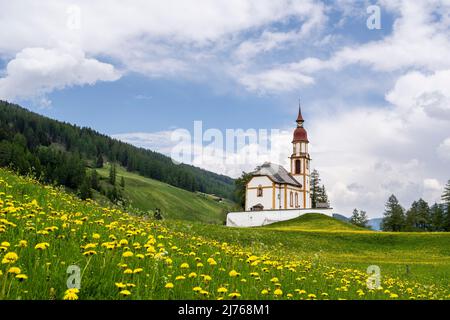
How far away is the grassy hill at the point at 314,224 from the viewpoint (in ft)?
216

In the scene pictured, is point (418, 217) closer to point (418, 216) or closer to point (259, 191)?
point (418, 216)

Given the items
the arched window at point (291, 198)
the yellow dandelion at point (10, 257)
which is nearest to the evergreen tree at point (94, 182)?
the arched window at point (291, 198)

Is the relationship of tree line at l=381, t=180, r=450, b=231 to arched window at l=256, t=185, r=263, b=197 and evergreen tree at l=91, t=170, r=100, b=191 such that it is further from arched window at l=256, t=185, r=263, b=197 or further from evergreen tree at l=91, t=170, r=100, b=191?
evergreen tree at l=91, t=170, r=100, b=191

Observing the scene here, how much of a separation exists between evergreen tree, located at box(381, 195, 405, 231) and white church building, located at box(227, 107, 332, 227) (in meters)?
23.2

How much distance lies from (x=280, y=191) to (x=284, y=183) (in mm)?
1742

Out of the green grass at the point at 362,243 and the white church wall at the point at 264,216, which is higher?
the white church wall at the point at 264,216

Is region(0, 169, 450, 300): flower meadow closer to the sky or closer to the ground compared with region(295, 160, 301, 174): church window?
closer to the ground

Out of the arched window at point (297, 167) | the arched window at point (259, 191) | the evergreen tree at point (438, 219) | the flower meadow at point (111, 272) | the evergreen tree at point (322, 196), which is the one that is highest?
the arched window at point (297, 167)

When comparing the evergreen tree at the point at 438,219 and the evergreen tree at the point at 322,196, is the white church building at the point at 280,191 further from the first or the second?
the evergreen tree at the point at 438,219

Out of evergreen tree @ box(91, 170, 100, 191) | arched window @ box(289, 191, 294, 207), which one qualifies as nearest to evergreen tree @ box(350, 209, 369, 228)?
arched window @ box(289, 191, 294, 207)

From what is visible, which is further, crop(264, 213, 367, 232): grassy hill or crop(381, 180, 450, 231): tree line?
crop(381, 180, 450, 231): tree line

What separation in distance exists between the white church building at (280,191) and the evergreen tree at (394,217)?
2324 cm

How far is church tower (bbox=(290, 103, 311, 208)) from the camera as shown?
9238 cm
